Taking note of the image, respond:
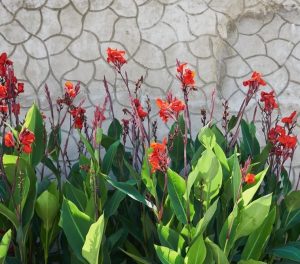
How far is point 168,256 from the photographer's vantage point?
4.75 feet

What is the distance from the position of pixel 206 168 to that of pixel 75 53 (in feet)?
3.06

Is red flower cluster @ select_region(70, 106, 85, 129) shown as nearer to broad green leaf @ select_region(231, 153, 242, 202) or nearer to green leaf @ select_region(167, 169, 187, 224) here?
green leaf @ select_region(167, 169, 187, 224)

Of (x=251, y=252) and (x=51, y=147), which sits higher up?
(x=51, y=147)

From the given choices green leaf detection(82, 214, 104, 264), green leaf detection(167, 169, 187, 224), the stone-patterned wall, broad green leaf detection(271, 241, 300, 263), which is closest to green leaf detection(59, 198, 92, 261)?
green leaf detection(82, 214, 104, 264)

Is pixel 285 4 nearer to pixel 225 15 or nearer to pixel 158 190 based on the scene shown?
pixel 225 15

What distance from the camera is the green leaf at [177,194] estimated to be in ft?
4.97

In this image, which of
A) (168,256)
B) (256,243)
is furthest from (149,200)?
(256,243)

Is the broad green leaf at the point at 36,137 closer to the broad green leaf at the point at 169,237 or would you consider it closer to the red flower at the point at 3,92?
the red flower at the point at 3,92

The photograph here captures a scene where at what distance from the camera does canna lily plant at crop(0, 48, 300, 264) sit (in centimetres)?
145

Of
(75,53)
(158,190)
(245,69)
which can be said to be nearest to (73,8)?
(75,53)

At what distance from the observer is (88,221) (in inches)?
59.5

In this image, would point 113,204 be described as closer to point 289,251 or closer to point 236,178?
point 236,178

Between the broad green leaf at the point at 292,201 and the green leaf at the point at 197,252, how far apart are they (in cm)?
44

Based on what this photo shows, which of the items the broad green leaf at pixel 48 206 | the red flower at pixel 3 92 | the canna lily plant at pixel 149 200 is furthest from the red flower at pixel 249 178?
the red flower at pixel 3 92
